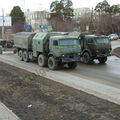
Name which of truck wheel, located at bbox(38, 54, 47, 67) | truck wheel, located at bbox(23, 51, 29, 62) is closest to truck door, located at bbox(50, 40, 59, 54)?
truck wheel, located at bbox(38, 54, 47, 67)

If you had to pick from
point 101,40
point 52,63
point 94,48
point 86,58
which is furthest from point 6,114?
point 101,40

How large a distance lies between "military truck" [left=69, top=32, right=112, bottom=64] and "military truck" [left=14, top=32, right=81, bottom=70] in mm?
3308

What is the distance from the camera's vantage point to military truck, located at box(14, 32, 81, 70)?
2283 cm

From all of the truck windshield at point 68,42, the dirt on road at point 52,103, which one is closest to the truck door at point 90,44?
the truck windshield at point 68,42

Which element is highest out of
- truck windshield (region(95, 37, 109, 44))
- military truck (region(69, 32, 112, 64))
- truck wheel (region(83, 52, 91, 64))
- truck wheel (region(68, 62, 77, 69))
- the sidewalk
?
truck windshield (region(95, 37, 109, 44))

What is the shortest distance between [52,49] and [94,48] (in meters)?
4.73

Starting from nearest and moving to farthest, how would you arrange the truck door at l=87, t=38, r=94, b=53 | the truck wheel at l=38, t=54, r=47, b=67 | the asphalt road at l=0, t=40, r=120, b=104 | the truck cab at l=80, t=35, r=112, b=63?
the asphalt road at l=0, t=40, r=120, b=104, the truck wheel at l=38, t=54, r=47, b=67, the truck cab at l=80, t=35, r=112, b=63, the truck door at l=87, t=38, r=94, b=53

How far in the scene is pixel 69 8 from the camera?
124 m

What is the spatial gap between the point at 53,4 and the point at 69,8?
19.8 feet

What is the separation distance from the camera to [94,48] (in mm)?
26891

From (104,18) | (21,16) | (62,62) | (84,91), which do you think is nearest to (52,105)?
(84,91)

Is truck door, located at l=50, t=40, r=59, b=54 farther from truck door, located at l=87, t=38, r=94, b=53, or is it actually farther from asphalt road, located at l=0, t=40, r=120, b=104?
truck door, located at l=87, t=38, r=94, b=53

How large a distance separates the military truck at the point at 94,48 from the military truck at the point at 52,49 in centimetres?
331

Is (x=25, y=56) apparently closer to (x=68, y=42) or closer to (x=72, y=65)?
(x=72, y=65)
